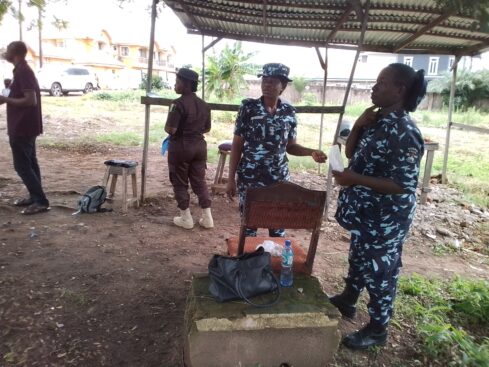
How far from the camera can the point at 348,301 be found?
2904mm

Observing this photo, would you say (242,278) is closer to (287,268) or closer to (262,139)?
(287,268)

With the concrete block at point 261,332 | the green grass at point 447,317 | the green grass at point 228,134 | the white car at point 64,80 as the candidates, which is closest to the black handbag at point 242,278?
the concrete block at point 261,332

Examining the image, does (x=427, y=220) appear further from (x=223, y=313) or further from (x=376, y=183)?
(x=223, y=313)

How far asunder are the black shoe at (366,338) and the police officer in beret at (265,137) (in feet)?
4.16

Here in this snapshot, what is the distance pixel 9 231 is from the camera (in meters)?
4.20

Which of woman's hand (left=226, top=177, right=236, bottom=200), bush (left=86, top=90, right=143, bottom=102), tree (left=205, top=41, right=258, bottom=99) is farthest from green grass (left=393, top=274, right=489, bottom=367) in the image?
bush (left=86, top=90, right=143, bottom=102)

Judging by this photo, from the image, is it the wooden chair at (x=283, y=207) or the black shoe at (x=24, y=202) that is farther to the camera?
the black shoe at (x=24, y=202)

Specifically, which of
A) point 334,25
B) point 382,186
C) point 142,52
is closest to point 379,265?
point 382,186

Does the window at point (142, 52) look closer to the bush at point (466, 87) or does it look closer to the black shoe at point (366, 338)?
the bush at point (466, 87)

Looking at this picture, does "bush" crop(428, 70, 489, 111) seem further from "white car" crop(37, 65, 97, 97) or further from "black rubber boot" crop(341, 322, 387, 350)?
"black rubber boot" crop(341, 322, 387, 350)

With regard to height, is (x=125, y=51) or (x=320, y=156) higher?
(x=125, y=51)

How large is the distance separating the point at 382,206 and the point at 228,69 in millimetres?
13819

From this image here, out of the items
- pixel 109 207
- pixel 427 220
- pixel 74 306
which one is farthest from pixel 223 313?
pixel 427 220

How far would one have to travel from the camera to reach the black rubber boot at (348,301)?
9.39 ft
